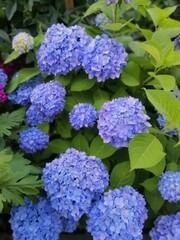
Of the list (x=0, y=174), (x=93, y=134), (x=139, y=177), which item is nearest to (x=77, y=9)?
(x=93, y=134)

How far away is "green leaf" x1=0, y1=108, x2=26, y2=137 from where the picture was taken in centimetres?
137

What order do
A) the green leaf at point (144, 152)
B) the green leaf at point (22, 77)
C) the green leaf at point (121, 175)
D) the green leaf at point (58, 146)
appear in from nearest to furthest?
the green leaf at point (144, 152)
the green leaf at point (121, 175)
the green leaf at point (58, 146)
the green leaf at point (22, 77)

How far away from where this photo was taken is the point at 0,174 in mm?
1179

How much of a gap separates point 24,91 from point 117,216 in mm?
582

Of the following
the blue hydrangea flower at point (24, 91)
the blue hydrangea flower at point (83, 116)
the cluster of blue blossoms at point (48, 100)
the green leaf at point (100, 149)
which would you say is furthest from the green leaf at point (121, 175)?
the blue hydrangea flower at point (24, 91)

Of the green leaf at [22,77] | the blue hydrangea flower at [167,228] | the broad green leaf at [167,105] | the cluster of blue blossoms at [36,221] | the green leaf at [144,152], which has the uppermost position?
the broad green leaf at [167,105]

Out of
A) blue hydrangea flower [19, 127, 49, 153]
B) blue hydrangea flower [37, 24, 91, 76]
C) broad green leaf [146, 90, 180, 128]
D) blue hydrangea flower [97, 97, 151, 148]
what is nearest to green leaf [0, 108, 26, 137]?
blue hydrangea flower [19, 127, 49, 153]

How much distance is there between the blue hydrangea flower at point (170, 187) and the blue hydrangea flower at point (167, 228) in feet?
0.27

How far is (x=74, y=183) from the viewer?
1.21 metres

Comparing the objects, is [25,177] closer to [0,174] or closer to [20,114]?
[0,174]

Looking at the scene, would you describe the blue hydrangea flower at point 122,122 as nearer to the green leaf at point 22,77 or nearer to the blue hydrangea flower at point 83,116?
the blue hydrangea flower at point 83,116

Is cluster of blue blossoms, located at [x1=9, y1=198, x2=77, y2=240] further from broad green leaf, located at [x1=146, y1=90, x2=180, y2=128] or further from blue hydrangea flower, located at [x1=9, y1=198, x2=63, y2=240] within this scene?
broad green leaf, located at [x1=146, y1=90, x2=180, y2=128]

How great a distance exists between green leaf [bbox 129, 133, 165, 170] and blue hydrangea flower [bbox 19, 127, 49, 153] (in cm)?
33

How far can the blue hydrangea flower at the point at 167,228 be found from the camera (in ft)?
4.14
